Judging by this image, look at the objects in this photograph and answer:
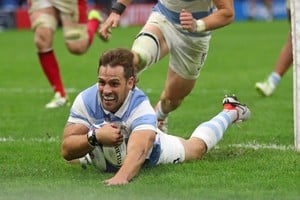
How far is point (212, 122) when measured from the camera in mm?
7734

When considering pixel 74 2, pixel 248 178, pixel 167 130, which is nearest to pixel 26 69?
pixel 74 2

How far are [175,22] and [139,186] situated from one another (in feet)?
8.00

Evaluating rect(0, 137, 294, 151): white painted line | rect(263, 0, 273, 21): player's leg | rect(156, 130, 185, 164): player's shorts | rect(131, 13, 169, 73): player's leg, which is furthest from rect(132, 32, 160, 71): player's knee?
rect(263, 0, 273, 21): player's leg

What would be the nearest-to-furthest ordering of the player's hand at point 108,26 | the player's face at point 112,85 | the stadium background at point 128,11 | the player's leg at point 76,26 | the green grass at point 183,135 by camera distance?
the green grass at point 183,135
the player's face at point 112,85
the player's hand at point 108,26
the player's leg at point 76,26
the stadium background at point 128,11

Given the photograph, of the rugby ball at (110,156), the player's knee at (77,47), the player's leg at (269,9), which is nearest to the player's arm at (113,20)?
the rugby ball at (110,156)

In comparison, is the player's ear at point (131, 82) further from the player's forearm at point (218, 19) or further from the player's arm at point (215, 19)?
the player's forearm at point (218, 19)

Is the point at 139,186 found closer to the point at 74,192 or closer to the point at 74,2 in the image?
the point at 74,192

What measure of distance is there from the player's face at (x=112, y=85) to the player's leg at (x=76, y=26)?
5.00 m

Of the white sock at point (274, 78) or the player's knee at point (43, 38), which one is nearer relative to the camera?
the player's knee at point (43, 38)

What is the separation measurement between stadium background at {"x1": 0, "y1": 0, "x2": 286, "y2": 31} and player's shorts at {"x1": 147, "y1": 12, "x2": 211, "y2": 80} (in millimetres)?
26975

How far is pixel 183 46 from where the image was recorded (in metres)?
8.45

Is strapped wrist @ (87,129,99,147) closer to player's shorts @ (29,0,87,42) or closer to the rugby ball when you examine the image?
the rugby ball

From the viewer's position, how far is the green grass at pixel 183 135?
6.12 m

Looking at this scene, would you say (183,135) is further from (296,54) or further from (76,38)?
(76,38)
